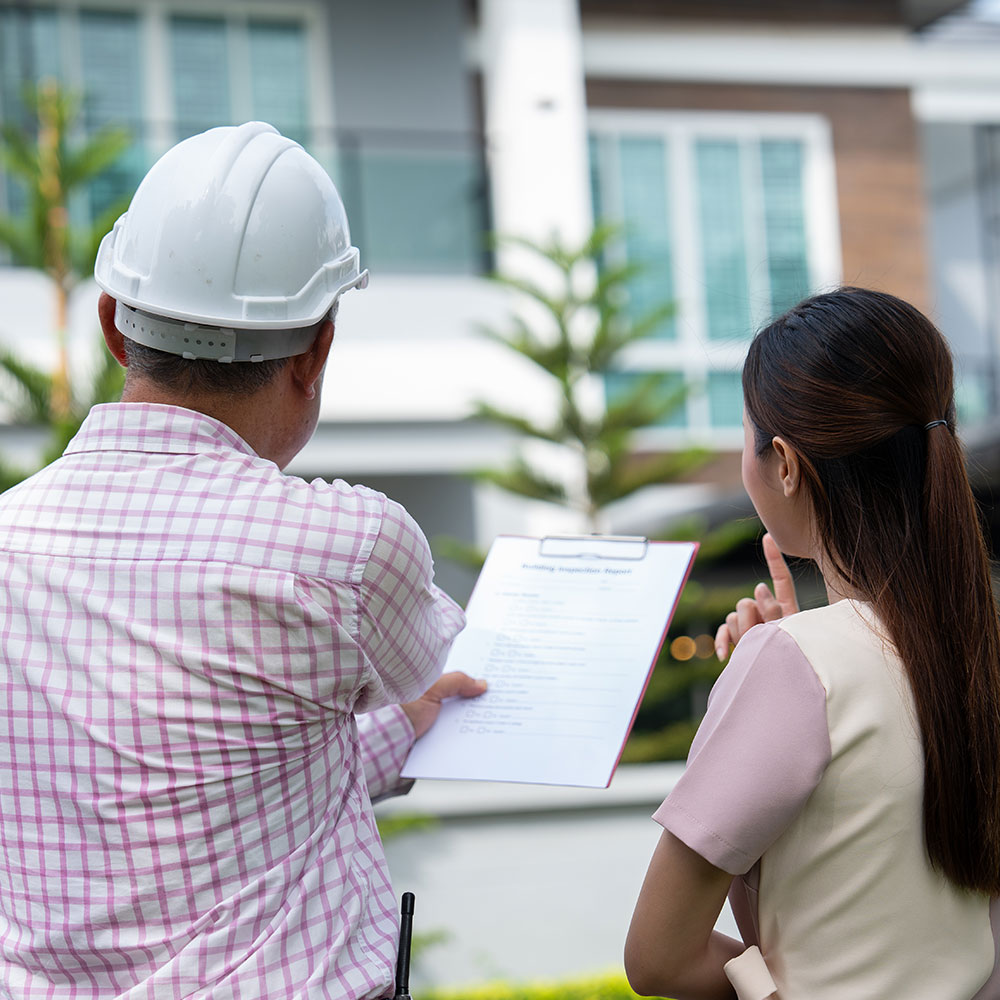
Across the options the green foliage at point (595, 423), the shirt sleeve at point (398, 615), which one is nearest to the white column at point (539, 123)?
the green foliage at point (595, 423)

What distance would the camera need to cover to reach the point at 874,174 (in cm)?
1129

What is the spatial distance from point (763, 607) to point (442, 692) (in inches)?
17.3

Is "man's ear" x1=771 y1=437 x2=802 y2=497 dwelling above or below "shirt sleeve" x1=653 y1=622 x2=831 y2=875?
above

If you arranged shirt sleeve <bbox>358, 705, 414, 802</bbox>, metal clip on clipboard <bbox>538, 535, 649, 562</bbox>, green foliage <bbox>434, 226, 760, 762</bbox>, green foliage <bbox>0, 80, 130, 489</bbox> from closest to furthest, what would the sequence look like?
shirt sleeve <bbox>358, 705, 414, 802</bbox> < metal clip on clipboard <bbox>538, 535, 649, 562</bbox> < green foliage <bbox>0, 80, 130, 489</bbox> < green foliage <bbox>434, 226, 760, 762</bbox>

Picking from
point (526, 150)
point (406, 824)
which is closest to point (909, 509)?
point (406, 824)

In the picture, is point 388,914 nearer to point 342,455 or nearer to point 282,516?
point 282,516

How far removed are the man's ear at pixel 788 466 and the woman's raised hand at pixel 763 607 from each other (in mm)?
207

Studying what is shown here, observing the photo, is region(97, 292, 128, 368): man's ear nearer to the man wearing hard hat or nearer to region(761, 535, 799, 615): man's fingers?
the man wearing hard hat

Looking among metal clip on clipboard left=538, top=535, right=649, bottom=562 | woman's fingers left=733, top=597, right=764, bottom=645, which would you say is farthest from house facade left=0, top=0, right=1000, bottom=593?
woman's fingers left=733, top=597, right=764, bottom=645

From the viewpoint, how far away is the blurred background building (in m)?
8.63

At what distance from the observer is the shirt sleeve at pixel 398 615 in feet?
4.18

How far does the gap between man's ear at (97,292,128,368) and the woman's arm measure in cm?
78

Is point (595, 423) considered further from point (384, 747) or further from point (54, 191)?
point (384, 747)

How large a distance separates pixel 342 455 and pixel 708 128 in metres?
4.48
